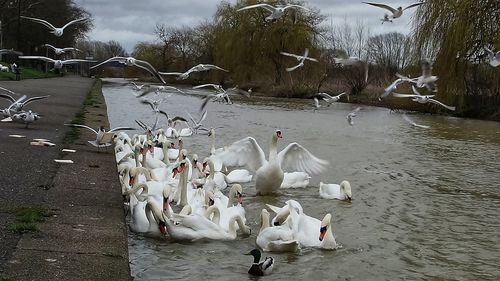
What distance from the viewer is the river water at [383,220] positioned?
734 centimetres

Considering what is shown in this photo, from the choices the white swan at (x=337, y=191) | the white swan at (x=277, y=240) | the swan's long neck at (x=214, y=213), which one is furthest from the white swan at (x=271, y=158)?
the white swan at (x=277, y=240)

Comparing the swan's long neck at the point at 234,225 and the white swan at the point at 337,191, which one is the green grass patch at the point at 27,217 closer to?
the swan's long neck at the point at 234,225

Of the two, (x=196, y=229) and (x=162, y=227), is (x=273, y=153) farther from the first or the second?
(x=162, y=227)

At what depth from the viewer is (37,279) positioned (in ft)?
15.8

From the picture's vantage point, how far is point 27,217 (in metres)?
6.32

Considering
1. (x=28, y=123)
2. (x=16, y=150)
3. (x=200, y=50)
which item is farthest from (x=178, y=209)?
(x=200, y=50)

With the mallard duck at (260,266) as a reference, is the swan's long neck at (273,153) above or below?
above

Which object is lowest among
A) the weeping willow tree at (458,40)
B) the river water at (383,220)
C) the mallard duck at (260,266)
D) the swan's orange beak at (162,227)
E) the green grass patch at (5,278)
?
the river water at (383,220)

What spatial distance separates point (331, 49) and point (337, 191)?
4440cm

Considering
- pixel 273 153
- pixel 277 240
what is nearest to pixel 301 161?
pixel 273 153

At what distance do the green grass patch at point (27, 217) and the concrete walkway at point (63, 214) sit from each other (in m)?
0.06

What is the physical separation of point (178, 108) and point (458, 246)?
2730 cm

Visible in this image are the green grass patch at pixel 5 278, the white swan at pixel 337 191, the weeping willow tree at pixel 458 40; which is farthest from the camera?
the weeping willow tree at pixel 458 40

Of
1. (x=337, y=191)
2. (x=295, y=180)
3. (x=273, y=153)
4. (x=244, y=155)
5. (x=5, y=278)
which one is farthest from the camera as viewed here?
(x=295, y=180)
